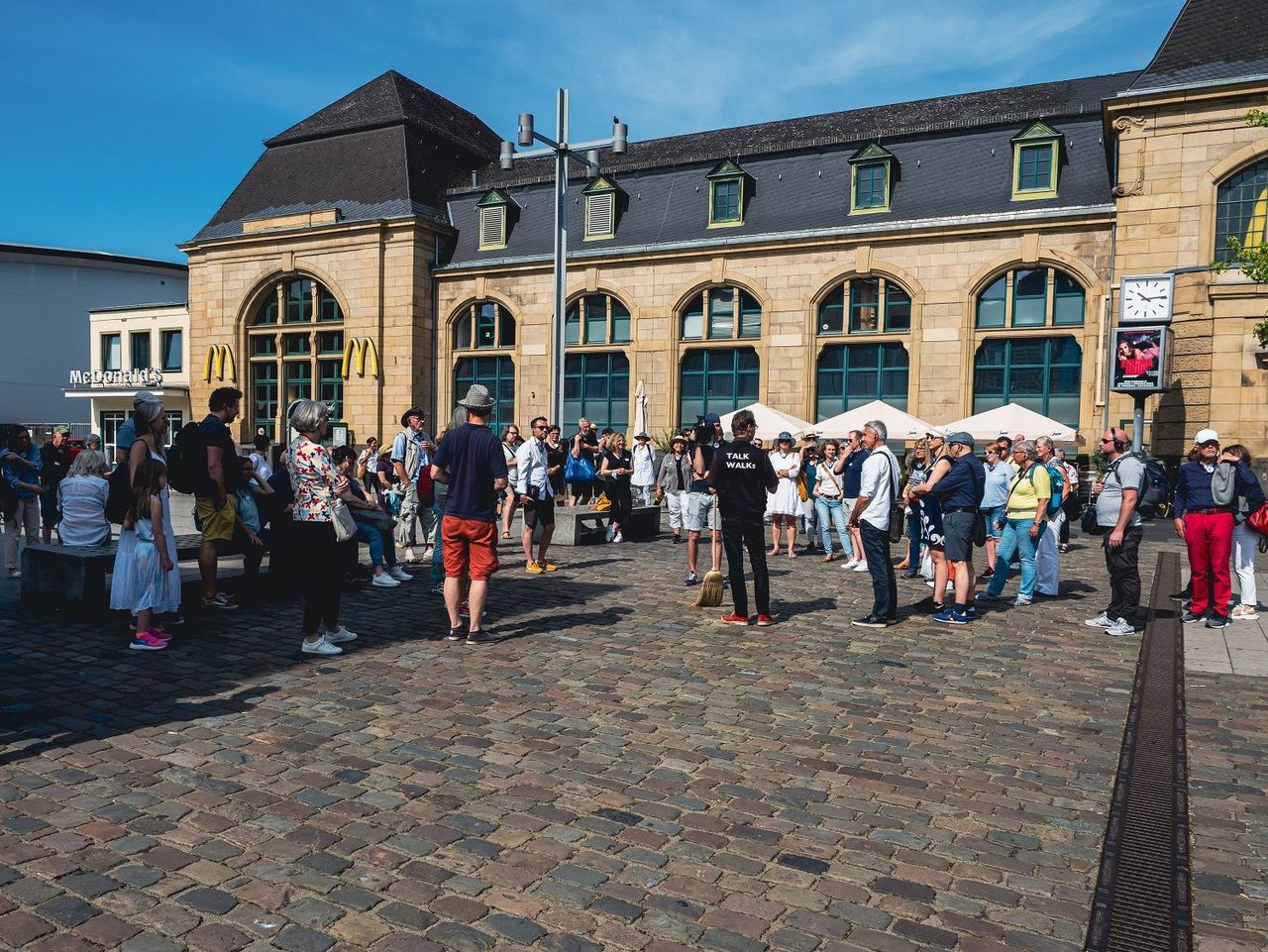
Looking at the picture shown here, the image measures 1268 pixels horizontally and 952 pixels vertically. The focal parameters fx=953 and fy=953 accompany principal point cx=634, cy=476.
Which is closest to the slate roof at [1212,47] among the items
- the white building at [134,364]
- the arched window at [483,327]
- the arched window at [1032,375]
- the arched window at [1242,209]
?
the arched window at [1242,209]

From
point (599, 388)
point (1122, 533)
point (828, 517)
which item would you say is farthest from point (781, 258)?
point (1122, 533)

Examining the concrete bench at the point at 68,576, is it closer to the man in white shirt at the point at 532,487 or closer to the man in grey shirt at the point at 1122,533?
the man in white shirt at the point at 532,487

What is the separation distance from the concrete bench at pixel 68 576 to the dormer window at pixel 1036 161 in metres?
24.2

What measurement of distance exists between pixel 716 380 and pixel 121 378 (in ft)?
88.8

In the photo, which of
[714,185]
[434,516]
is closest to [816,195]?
[714,185]

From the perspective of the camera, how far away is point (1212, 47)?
22469 mm

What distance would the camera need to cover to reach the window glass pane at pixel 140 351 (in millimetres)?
42219

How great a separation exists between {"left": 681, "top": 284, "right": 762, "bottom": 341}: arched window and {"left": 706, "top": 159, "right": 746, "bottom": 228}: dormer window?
2.18 m

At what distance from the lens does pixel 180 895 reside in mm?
3379

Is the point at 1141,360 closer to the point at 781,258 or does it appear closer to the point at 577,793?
the point at 781,258

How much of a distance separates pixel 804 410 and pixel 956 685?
2271 cm

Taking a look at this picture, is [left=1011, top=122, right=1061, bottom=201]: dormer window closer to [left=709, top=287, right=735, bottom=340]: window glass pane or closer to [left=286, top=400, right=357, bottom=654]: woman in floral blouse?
[left=709, top=287, right=735, bottom=340]: window glass pane

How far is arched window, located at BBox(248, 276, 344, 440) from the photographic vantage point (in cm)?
3588

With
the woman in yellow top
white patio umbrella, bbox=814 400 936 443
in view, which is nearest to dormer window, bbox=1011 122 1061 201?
white patio umbrella, bbox=814 400 936 443
